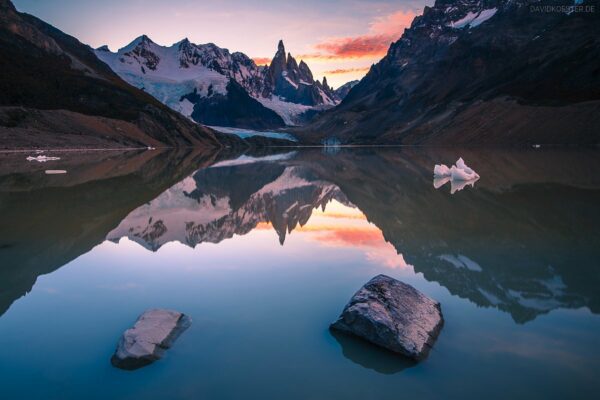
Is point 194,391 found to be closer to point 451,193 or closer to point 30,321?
point 30,321

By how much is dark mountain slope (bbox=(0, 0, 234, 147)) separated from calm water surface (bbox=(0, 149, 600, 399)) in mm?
85653

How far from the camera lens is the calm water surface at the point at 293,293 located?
6570mm

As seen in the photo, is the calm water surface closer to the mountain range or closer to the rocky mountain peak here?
the mountain range

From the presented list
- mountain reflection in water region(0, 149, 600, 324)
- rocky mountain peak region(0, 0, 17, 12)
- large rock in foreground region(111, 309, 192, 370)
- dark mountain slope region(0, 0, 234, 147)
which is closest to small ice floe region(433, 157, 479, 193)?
mountain reflection in water region(0, 149, 600, 324)

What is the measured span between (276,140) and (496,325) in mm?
186834

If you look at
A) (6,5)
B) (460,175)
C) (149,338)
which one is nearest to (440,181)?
(460,175)

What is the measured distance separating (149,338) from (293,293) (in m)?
3.61

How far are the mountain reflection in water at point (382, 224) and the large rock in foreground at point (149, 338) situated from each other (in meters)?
3.89

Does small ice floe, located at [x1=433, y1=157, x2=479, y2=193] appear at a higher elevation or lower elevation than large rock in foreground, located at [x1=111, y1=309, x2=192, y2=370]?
lower

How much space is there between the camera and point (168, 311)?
8.43m

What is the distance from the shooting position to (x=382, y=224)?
738 inches

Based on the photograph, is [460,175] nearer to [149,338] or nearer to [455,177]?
[455,177]

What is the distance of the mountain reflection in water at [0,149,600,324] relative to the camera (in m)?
Answer: 11.1

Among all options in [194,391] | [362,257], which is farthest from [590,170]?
[194,391]
